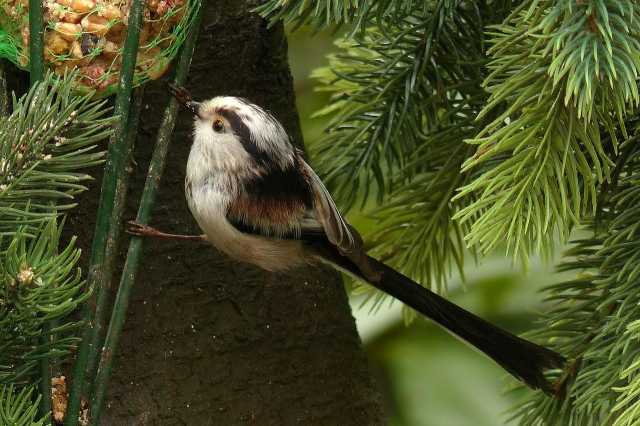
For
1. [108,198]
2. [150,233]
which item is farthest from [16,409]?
[150,233]

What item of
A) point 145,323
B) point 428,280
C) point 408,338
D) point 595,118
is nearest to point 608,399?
point 595,118

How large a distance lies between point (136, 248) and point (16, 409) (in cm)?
27

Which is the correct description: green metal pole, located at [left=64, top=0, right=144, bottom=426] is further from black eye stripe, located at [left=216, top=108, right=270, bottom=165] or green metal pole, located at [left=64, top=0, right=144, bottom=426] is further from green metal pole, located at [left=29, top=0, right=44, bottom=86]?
black eye stripe, located at [left=216, top=108, right=270, bottom=165]

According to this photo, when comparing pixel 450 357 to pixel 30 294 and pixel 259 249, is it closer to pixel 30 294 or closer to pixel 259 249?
pixel 259 249

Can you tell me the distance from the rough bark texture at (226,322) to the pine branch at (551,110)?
467mm

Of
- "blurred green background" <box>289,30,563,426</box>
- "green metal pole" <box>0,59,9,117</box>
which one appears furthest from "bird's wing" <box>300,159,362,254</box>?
"blurred green background" <box>289,30,563,426</box>

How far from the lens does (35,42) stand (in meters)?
0.96

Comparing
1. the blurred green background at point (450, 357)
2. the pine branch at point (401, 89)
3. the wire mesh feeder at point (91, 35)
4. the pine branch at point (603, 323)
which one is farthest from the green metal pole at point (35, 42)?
the blurred green background at point (450, 357)

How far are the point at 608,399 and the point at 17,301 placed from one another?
0.58 meters

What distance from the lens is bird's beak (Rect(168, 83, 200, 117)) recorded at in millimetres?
1104

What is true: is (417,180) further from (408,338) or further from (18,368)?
(408,338)

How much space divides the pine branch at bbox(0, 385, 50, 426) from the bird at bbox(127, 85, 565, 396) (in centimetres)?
40

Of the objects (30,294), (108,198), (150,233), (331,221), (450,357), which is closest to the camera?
(30,294)

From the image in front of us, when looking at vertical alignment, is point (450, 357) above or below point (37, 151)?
below
